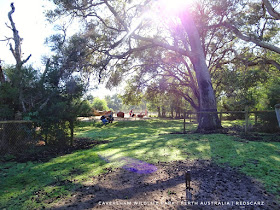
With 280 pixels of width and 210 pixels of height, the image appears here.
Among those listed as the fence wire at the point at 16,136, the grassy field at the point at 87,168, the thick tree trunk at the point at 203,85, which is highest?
the thick tree trunk at the point at 203,85

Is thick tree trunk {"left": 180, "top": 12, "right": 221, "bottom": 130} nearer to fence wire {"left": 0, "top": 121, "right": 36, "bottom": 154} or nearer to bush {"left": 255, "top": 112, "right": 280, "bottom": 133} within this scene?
bush {"left": 255, "top": 112, "right": 280, "bottom": 133}

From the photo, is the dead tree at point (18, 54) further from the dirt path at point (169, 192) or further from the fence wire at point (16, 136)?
the dirt path at point (169, 192)

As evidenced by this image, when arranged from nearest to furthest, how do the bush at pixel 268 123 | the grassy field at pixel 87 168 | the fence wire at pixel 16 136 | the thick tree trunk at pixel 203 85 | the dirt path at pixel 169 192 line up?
the dirt path at pixel 169 192 → the grassy field at pixel 87 168 → the fence wire at pixel 16 136 → the bush at pixel 268 123 → the thick tree trunk at pixel 203 85

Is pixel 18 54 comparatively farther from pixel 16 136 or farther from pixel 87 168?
pixel 87 168

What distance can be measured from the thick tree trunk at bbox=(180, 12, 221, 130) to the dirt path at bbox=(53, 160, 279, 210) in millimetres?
6841

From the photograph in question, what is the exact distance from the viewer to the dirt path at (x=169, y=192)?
3.02 m

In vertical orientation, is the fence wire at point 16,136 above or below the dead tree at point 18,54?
below

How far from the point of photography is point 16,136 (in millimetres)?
6734

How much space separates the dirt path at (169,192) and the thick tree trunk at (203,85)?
6841mm

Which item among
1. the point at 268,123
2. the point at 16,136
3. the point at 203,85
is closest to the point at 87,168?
the point at 16,136

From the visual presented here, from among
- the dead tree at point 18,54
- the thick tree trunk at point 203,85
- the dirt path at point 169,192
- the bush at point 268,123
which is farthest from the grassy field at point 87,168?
the bush at point 268,123

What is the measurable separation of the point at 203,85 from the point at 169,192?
9341mm

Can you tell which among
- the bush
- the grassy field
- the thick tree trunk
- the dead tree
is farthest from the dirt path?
the bush

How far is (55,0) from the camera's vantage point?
10875 millimetres
